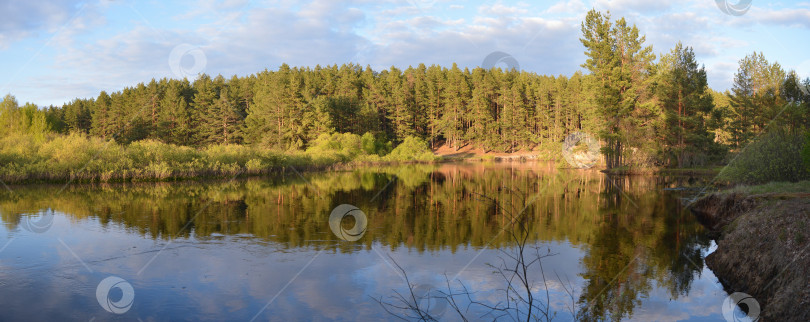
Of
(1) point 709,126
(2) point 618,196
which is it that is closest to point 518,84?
(1) point 709,126

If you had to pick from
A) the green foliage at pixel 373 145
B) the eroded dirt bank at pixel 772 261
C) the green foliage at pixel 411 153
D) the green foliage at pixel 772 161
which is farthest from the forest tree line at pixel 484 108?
the eroded dirt bank at pixel 772 261

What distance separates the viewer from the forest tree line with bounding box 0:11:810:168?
45781mm

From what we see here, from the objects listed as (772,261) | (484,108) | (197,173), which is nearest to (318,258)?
(772,261)

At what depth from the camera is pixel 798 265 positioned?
7762 mm

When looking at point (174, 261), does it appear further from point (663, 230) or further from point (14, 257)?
point (663, 230)

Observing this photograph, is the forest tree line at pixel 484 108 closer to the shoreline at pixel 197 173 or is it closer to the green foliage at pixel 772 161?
the shoreline at pixel 197 173

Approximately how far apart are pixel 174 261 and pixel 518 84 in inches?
3367

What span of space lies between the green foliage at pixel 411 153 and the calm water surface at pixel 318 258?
177ft

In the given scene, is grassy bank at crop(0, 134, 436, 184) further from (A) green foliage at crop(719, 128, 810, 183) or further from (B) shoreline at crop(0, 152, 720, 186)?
(A) green foliage at crop(719, 128, 810, 183)

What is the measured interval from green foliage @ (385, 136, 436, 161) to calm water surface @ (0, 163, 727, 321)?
53.9 meters

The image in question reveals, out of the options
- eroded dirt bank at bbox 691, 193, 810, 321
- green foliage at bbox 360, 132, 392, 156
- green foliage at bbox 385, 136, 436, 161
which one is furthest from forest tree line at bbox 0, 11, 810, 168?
eroded dirt bank at bbox 691, 193, 810, 321

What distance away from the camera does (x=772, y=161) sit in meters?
20.3

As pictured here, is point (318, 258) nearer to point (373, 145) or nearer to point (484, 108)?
point (373, 145)

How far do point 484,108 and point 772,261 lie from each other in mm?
80975
